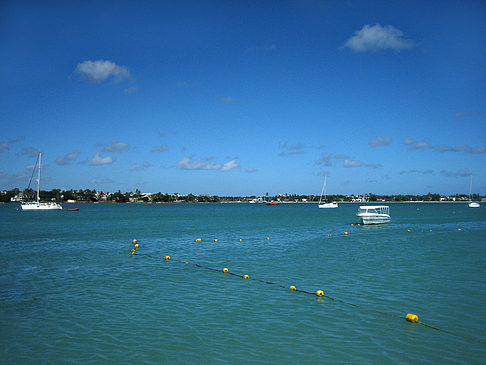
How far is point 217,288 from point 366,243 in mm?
23545

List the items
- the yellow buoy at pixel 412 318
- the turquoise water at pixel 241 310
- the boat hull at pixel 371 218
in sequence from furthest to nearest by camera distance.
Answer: the boat hull at pixel 371 218, the yellow buoy at pixel 412 318, the turquoise water at pixel 241 310

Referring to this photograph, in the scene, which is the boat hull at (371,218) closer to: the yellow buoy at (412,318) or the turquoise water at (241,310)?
the turquoise water at (241,310)

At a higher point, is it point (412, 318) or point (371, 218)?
point (371, 218)

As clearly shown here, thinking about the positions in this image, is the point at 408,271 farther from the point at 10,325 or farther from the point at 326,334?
the point at 10,325

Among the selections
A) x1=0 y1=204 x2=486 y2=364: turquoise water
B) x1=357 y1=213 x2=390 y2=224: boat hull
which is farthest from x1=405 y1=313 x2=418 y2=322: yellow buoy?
x1=357 y1=213 x2=390 y2=224: boat hull

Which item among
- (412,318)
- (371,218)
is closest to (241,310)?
(412,318)

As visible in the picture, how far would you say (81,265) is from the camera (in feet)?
79.8

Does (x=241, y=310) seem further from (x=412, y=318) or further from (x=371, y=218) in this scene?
(x=371, y=218)

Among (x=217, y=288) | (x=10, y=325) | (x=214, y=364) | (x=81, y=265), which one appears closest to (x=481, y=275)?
(x=217, y=288)

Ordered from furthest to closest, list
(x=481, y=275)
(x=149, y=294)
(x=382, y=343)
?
1. (x=481, y=275)
2. (x=149, y=294)
3. (x=382, y=343)

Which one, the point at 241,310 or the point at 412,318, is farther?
the point at 241,310

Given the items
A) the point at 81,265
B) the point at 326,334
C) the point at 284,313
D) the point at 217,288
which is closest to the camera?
the point at 326,334

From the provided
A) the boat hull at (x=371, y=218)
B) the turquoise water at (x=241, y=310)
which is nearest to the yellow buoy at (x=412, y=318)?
the turquoise water at (x=241, y=310)

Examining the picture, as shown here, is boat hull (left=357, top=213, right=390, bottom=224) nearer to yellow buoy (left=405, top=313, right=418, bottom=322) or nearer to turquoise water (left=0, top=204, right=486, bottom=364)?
turquoise water (left=0, top=204, right=486, bottom=364)
